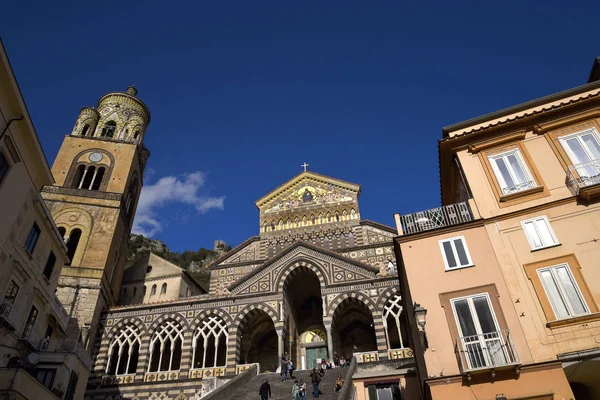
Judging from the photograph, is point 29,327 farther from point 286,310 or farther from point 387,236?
point 387,236

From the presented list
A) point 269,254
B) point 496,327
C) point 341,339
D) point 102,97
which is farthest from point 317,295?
point 102,97

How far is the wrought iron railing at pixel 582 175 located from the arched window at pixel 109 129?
3473cm

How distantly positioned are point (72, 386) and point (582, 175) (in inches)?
785

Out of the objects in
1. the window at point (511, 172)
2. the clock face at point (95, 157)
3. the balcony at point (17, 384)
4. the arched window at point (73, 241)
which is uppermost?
the clock face at point (95, 157)

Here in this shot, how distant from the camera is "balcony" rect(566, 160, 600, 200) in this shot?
11945mm

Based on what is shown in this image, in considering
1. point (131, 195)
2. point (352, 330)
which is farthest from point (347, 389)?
point (131, 195)

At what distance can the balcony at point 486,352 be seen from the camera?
10547 mm

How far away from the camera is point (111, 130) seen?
124 ft

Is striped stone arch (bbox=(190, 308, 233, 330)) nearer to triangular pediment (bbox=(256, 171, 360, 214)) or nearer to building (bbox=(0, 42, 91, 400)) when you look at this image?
building (bbox=(0, 42, 91, 400))

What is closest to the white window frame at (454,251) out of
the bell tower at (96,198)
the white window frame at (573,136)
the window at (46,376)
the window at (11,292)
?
the white window frame at (573,136)

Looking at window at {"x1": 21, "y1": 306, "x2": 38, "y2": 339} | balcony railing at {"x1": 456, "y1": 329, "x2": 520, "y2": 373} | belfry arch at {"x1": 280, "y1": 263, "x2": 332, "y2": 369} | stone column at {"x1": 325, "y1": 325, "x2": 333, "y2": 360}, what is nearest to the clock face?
window at {"x1": 21, "y1": 306, "x2": 38, "y2": 339}

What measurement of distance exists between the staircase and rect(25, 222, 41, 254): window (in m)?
10.1

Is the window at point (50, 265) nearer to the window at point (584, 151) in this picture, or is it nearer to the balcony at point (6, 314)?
the balcony at point (6, 314)

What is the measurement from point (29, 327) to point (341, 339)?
16.7m
